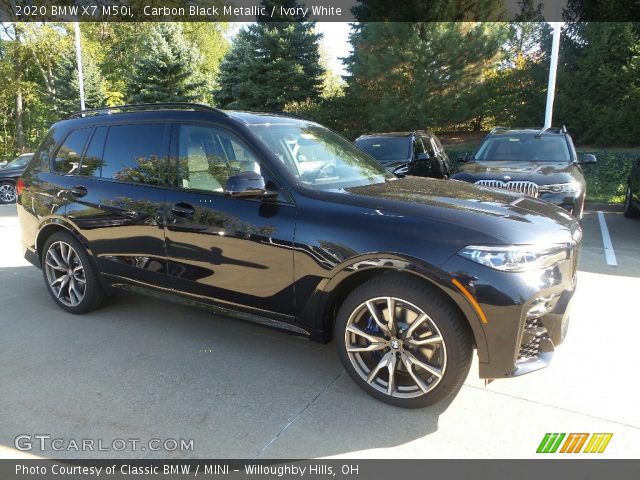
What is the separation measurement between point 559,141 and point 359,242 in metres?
6.56

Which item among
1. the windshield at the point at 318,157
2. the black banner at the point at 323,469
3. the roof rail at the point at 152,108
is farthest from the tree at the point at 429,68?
the black banner at the point at 323,469

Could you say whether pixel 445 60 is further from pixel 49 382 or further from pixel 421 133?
pixel 49 382

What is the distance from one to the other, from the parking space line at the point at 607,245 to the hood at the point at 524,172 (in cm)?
110

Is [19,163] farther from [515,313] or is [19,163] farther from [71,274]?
[515,313]

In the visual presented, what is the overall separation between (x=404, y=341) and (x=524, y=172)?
4887 mm

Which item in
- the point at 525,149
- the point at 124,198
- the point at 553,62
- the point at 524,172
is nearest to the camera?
the point at 124,198

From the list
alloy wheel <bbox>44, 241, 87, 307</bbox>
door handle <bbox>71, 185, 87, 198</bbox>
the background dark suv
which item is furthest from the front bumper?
the background dark suv

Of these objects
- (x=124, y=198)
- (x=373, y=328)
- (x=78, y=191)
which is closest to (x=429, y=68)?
(x=78, y=191)

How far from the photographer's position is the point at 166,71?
23.4 meters

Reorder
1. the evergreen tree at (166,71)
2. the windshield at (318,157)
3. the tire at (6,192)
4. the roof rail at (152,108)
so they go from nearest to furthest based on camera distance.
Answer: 1. the windshield at (318,157)
2. the roof rail at (152,108)
3. the tire at (6,192)
4. the evergreen tree at (166,71)

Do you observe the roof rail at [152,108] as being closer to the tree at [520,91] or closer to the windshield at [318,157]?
the windshield at [318,157]

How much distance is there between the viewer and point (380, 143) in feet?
30.5

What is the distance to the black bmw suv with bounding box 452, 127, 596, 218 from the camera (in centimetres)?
657

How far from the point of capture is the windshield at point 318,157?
3518 mm
